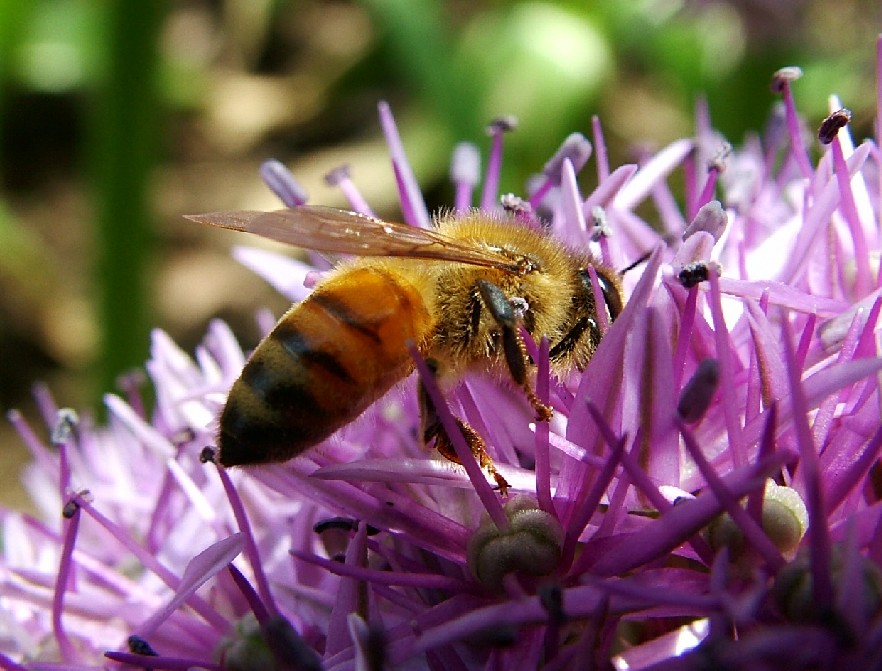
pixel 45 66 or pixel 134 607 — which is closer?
pixel 134 607

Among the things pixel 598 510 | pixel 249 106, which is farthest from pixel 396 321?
pixel 249 106

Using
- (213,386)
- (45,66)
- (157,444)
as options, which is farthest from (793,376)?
(45,66)

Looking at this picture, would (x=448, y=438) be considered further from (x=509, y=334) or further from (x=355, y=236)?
(x=355, y=236)

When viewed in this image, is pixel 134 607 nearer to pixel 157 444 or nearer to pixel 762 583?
pixel 157 444

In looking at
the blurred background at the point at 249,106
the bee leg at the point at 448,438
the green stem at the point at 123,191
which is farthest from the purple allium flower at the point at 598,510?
the green stem at the point at 123,191

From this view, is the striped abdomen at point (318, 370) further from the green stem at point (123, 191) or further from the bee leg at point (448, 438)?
the green stem at point (123, 191)

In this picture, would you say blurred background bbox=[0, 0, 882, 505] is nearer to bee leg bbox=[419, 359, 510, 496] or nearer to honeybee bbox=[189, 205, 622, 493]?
honeybee bbox=[189, 205, 622, 493]
